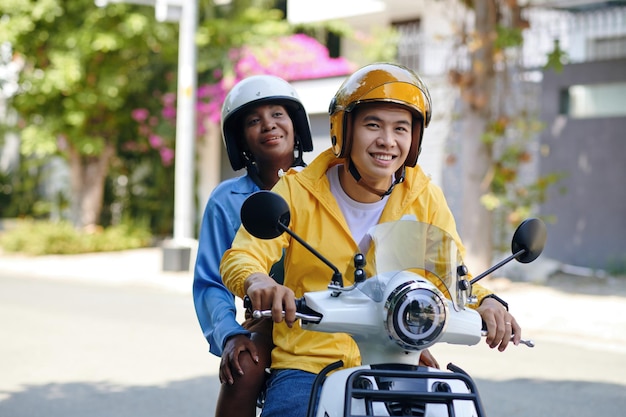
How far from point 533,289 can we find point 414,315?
10.1 meters

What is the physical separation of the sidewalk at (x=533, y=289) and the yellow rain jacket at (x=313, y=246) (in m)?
6.34

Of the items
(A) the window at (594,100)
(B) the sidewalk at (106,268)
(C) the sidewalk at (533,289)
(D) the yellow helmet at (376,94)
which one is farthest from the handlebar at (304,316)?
(A) the window at (594,100)

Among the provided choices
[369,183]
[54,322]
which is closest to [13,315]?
[54,322]

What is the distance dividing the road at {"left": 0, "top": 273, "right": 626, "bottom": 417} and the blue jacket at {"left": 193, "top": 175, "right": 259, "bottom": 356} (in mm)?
2645

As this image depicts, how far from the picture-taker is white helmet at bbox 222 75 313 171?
158 inches

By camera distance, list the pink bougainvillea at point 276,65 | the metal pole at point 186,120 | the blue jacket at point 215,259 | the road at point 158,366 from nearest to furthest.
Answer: the blue jacket at point 215,259, the road at point 158,366, the metal pole at point 186,120, the pink bougainvillea at point 276,65

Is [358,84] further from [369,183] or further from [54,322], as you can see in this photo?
[54,322]

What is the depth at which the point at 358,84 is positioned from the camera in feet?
9.16

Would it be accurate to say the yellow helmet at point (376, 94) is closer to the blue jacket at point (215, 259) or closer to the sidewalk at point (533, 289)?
the blue jacket at point (215, 259)

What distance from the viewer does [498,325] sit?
266cm

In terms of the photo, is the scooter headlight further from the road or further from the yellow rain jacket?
the road

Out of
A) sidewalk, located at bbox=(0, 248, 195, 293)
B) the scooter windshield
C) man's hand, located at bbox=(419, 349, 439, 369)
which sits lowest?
sidewalk, located at bbox=(0, 248, 195, 293)

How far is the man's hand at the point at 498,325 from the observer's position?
A: 265 cm

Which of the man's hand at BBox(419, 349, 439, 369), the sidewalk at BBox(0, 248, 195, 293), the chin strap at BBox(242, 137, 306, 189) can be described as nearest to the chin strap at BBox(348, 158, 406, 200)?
the man's hand at BBox(419, 349, 439, 369)
